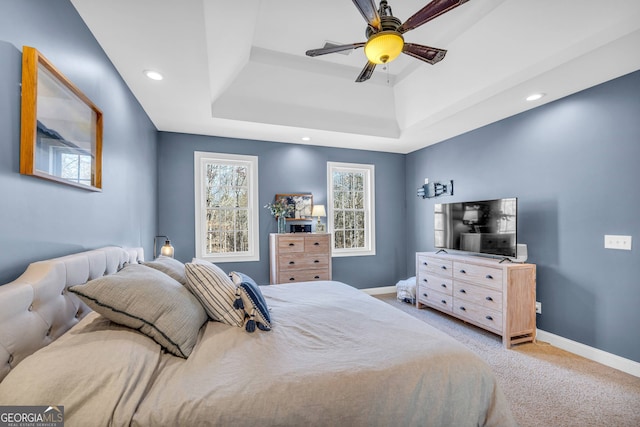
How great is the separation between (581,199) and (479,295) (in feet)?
4.52

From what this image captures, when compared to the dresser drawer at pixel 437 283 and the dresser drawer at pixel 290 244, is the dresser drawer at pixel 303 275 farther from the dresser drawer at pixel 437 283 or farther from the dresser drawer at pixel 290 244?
the dresser drawer at pixel 437 283

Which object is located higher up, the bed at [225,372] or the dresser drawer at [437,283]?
the bed at [225,372]

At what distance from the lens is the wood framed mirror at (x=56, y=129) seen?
3.84ft

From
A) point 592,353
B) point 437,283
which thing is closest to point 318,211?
point 437,283

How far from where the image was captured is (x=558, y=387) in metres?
2.15

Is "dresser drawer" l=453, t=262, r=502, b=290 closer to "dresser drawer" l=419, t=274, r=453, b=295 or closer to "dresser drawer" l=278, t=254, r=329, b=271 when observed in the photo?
"dresser drawer" l=419, t=274, r=453, b=295

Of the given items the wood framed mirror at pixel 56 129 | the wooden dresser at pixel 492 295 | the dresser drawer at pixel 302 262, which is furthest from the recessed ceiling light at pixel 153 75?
the wooden dresser at pixel 492 295

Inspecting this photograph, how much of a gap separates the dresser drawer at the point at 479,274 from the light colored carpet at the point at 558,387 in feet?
2.04

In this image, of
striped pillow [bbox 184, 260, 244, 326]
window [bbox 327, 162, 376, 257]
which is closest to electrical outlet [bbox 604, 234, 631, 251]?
window [bbox 327, 162, 376, 257]

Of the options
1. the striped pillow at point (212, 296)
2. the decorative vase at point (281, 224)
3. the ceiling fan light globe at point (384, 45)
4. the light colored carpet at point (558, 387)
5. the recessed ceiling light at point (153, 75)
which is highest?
the recessed ceiling light at point (153, 75)

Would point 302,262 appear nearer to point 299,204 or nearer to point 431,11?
point 299,204

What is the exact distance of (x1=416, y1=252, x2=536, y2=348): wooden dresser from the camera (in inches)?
110

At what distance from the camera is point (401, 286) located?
176 inches

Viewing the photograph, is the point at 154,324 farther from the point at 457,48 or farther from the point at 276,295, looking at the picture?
the point at 457,48
